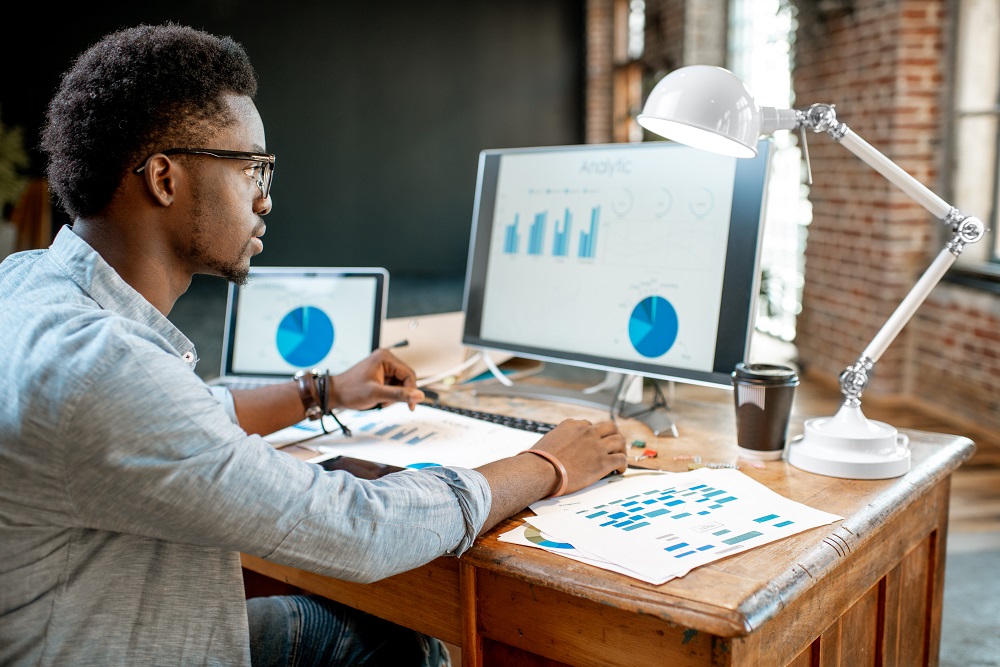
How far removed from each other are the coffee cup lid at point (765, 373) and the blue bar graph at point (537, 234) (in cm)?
51

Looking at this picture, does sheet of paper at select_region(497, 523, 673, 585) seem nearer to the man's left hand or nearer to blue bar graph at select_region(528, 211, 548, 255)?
the man's left hand

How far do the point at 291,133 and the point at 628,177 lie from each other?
731 centimetres

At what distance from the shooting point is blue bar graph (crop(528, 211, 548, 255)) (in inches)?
65.7

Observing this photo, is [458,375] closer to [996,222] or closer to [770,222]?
[996,222]

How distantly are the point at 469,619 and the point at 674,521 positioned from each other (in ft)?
0.88

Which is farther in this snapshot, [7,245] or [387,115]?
[387,115]

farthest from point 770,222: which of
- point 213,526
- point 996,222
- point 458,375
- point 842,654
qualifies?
point 213,526

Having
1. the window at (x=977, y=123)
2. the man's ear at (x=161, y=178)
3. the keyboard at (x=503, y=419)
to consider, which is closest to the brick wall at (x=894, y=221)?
the window at (x=977, y=123)

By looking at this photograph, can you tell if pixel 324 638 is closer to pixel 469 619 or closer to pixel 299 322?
pixel 469 619

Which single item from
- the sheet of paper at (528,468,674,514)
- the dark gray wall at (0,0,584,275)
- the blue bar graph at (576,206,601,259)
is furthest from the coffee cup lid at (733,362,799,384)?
the dark gray wall at (0,0,584,275)

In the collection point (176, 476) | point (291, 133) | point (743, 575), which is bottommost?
point (743, 575)

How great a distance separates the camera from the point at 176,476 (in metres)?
0.79

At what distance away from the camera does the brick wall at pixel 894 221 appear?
377 cm

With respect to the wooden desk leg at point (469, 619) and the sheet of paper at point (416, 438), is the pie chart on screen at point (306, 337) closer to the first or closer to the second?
the sheet of paper at point (416, 438)
